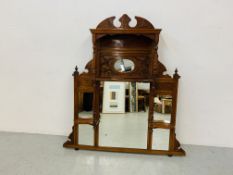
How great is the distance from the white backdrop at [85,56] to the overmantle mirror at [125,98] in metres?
0.16

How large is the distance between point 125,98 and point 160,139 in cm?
41

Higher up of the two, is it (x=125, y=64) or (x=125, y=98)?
(x=125, y=64)

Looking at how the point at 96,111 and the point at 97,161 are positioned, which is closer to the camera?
the point at 97,161

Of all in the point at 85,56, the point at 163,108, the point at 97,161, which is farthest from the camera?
the point at 85,56

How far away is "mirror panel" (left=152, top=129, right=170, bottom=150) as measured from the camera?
5.59 feet

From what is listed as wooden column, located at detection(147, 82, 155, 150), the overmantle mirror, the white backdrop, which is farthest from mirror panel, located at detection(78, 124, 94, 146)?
wooden column, located at detection(147, 82, 155, 150)

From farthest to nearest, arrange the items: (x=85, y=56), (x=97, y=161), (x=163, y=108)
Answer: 1. (x=85, y=56)
2. (x=163, y=108)
3. (x=97, y=161)

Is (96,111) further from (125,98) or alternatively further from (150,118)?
(150,118)

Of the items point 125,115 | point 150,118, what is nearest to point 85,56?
point 125,115

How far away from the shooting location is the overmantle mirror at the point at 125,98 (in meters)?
1.65

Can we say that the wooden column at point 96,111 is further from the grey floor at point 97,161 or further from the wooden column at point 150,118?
the wooden column at point 150,118

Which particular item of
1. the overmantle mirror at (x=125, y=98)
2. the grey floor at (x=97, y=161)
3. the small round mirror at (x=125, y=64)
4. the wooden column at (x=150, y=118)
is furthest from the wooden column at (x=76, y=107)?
the wooden column at (x=150, y=118)

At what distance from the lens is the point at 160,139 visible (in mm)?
1715
